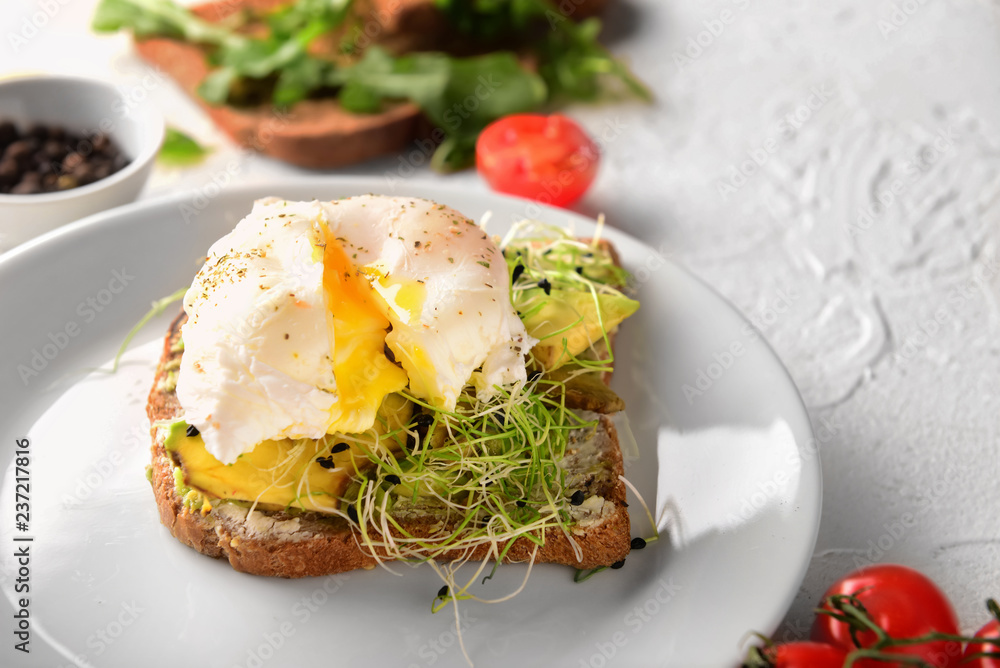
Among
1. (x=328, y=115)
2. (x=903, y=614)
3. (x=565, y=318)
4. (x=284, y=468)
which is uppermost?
(x=903, y=614)

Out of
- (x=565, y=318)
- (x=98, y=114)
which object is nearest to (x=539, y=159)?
(x=565, y=318)

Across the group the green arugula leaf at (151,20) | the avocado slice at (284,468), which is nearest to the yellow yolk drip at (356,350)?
the avocado slice at (284,468)

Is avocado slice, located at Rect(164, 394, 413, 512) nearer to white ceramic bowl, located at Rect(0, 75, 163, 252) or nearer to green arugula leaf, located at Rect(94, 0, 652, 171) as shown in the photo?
white ceramic bowl, located at Rect(0, 75, 163, 252)

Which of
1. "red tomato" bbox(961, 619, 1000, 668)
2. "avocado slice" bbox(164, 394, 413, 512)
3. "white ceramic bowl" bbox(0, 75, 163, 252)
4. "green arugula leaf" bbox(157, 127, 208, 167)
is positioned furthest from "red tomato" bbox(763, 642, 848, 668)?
"green arugula leaf" bbox(157, 127, 208, 167)

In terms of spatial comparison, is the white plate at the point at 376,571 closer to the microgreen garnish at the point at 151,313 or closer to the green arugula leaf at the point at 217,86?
the microgreen garnish at the point at 151,313

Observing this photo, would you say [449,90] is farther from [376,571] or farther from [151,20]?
[376,571]

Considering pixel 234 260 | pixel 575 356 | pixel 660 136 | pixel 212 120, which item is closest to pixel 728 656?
pixel 575 356
